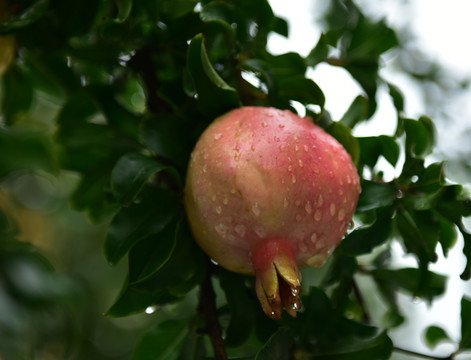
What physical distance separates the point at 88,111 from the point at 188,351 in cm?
35

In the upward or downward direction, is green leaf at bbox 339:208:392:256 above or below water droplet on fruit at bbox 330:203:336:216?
below

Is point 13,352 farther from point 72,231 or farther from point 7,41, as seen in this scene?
point 72,231

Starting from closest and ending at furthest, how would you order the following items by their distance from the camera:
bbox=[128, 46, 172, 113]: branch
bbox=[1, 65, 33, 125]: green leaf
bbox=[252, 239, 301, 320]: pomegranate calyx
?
bbox=[252, 239, 301, 320]: pomegranate calyx → bbox=[128, 46, 172, 113]: branch → bbox=[1, 65, 33, 125]: green leaf

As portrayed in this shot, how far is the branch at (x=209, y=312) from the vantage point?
20.3 inches

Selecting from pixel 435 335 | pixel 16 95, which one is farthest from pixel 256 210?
pixel 16 95

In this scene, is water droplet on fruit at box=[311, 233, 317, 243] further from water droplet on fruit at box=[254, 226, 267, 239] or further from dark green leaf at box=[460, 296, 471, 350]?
dark green leaf at box=[460, 296, 471, 350]

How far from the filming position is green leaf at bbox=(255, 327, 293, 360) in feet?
1.55

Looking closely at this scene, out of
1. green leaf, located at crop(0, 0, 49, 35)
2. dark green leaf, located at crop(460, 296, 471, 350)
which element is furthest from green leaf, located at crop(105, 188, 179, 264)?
dark green leaf, located at crop(460, 296, 471, 350)

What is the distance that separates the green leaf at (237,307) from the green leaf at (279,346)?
0.15ft

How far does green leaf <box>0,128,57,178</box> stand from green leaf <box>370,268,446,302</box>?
1.44ft

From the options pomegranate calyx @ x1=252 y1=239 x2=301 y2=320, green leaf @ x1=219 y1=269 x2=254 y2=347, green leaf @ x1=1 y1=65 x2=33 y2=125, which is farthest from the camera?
green leaf @ x1=1 y1=65 x2=33 y2=125

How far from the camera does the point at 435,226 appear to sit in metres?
0.55

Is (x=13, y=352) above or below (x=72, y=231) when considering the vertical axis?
above

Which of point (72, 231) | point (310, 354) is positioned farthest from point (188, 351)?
point (72, 231)
